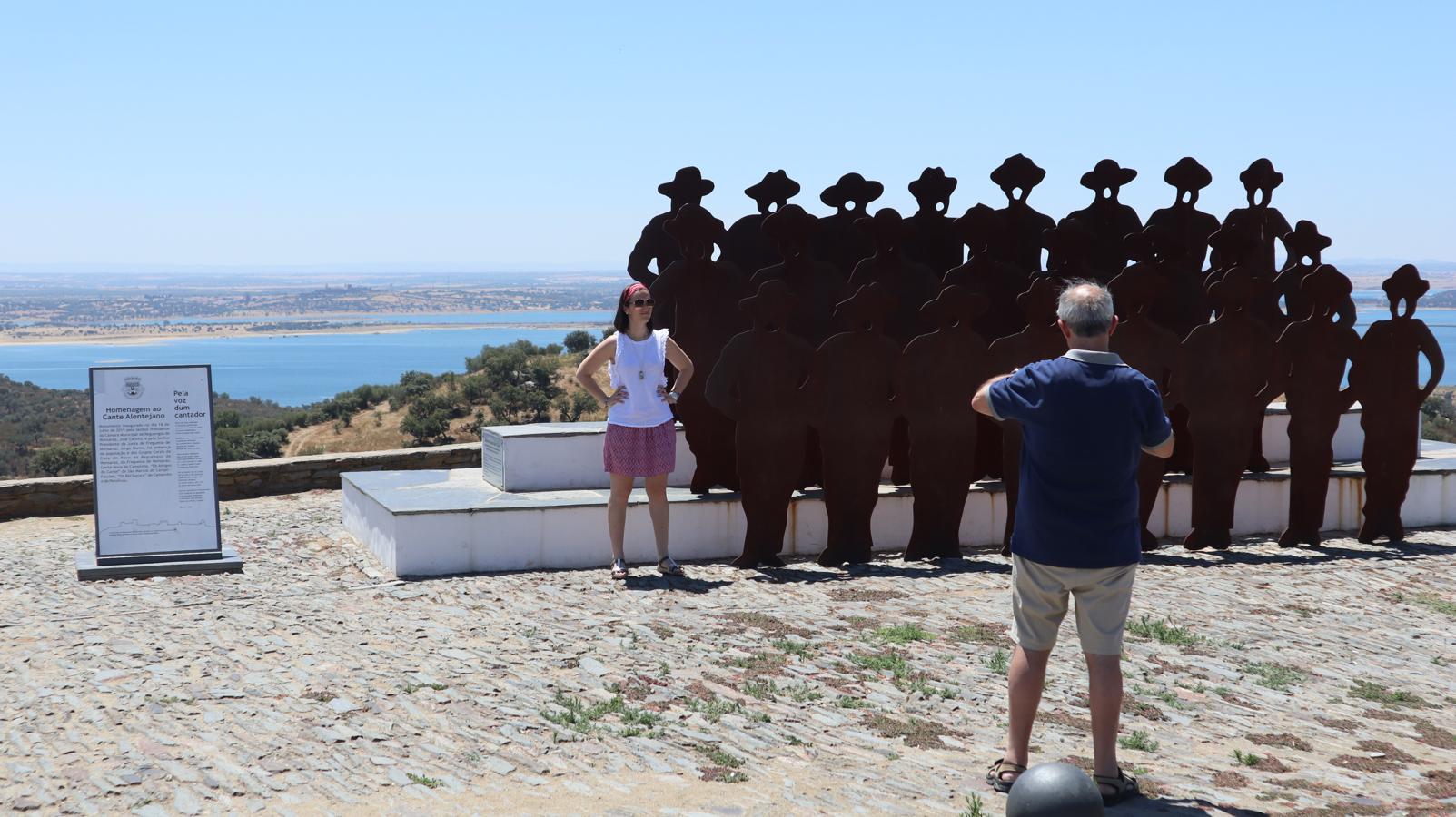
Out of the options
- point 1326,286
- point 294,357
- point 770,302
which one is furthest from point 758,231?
point 294,357

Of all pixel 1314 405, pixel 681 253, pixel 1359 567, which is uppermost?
pixel 681 253

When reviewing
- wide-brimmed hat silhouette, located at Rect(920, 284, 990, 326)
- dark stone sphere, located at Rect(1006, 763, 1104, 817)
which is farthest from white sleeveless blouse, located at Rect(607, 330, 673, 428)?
dark stone sphere, located at Rect(1006, 763, 1104, 817)

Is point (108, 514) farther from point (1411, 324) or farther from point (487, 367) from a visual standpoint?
point (487, 367)

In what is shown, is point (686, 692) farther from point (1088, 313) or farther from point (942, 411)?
point (942, 411)

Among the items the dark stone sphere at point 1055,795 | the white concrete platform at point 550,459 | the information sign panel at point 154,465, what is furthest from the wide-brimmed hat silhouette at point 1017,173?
the dark stone sphere at point 1055,795

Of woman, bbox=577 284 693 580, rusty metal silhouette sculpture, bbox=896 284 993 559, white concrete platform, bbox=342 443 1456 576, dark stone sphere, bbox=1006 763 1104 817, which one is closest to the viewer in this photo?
dark stone sphere, bbox=1006 763 1104 817

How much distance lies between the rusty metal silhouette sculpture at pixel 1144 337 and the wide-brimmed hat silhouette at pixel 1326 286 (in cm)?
97

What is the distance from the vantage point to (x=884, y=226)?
862cm

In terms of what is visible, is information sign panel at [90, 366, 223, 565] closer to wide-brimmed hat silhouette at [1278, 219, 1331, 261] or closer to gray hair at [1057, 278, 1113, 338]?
gray hair at [1057, 278, 1113, 338]

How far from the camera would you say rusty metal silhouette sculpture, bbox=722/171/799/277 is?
906 centimetres

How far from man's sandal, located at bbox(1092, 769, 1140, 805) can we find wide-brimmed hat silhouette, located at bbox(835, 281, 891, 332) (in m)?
4.24

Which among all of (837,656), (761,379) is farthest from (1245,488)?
(837,656)

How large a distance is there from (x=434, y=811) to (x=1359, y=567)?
6.09 meters

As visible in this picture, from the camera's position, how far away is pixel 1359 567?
8242mm
